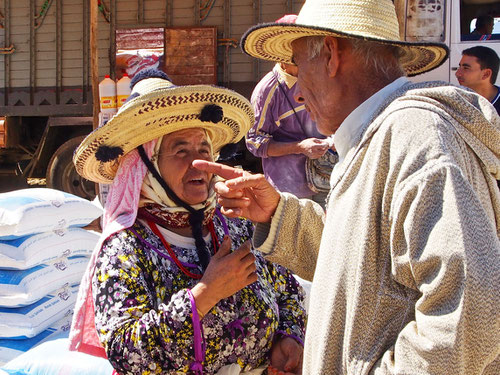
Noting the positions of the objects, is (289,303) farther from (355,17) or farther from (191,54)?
(191,54)

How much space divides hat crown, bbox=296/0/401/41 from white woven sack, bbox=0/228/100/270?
2424 mm

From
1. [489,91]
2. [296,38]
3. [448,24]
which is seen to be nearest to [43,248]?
[296,38]

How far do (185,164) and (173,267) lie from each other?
42cm

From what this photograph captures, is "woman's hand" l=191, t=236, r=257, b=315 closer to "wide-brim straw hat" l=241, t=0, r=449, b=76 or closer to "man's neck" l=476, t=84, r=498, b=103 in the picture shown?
"wide-brim straw hat" l=241, t=0, r=449, b=76

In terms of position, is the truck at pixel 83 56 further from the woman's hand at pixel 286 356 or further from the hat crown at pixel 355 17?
the hat crown at pixel 355 17

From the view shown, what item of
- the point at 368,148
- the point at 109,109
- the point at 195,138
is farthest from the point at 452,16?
the point at 368,148

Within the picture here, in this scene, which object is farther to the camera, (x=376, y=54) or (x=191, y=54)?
(x=191, y=54)

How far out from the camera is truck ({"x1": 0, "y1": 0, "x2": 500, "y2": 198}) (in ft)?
27.4

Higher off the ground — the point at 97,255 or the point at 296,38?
the point at 296,38

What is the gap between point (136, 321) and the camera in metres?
2.05

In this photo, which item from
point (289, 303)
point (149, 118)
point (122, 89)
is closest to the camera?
point (149, 118)

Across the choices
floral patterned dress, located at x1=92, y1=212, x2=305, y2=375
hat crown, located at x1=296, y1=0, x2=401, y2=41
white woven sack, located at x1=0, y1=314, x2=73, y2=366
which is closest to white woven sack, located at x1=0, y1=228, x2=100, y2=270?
white woven sack, located at x1=0, y1=314, x2=73, y2=366

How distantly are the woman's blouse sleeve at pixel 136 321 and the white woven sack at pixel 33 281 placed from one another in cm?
139

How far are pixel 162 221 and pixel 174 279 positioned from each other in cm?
25
